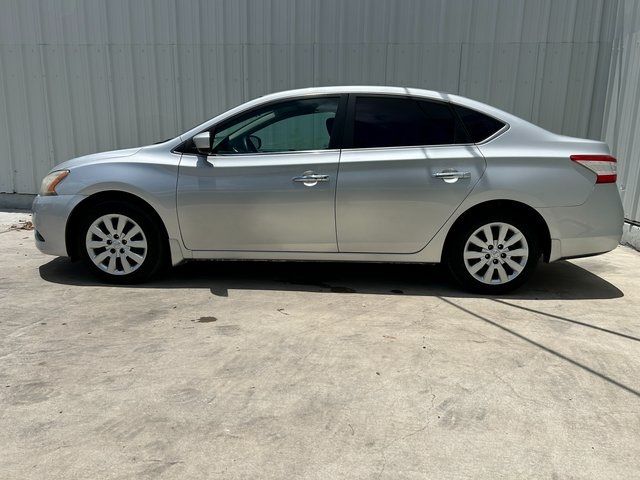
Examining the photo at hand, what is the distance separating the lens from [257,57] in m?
7.21

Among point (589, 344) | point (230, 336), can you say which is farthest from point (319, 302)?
point (589, 344)

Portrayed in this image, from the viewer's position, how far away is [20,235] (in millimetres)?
6605

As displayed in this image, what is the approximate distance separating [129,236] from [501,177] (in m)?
3.13

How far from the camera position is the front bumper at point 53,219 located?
14.5 feet

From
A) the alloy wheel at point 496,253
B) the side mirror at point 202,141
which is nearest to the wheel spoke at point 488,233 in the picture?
the alloy wheel at point 496,253

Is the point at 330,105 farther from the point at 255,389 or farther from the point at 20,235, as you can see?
the point at 20,235

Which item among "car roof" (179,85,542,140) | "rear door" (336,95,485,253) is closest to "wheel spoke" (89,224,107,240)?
"car roof" (179,85,542,140)

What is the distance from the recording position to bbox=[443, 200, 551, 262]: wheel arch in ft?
13.7

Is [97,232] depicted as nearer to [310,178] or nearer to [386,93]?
[310,178]

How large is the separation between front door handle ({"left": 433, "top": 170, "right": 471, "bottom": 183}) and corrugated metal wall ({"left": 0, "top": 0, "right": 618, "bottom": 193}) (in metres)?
3.41

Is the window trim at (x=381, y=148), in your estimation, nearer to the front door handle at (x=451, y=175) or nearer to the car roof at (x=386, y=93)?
the car roof at (x=386, y=93)

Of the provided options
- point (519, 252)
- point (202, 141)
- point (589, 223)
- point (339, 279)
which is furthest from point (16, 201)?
point (589, 223)

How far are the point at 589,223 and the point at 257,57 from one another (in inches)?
195

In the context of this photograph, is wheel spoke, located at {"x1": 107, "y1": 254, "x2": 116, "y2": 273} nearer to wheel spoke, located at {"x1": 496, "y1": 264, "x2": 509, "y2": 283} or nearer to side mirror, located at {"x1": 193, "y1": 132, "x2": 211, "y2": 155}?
side mirror, located at {"x1": 193, "y1": 132, "x2": 211, "y2": 155}
